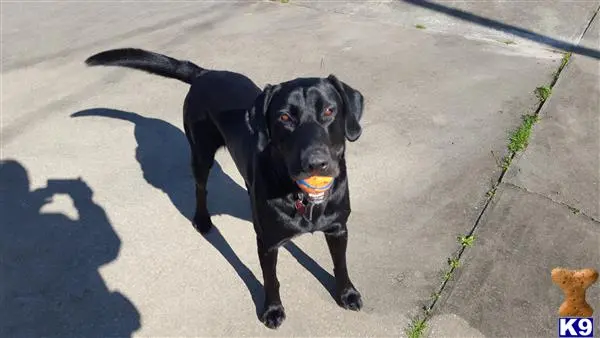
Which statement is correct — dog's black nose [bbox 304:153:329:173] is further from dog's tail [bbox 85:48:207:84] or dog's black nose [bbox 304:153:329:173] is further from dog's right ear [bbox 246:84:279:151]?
dog's tail [bbox 85:48:207:84]

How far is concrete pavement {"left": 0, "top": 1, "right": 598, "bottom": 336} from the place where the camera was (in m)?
3.40

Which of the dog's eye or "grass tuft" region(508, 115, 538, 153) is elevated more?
the dog's eye

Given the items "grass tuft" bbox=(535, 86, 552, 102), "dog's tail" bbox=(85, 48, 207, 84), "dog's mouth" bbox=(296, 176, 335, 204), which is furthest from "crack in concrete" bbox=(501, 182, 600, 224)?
"dog's tail" bbox=(85, 48, 207, 84)

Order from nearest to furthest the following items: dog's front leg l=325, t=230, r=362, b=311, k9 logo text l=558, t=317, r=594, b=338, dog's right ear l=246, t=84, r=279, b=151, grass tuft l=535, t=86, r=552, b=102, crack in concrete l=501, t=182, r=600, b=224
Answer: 1. dog's right ear l=246, t=84, r=279, b=151
2. k9 logo text l=558, t=317, r=594, b=338
3. dog's front leg l=325, t=230, r=362, b=311
4. crack in concrete l=501, t=182, r=600, b=224
5. grass tuft l=535, t=86, r=552, b=102

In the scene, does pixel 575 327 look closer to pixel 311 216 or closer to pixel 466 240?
pixel 466 240

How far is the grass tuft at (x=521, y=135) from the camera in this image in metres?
4.50

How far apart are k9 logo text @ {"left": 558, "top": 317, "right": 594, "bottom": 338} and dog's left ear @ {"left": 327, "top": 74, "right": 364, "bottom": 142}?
1.70m

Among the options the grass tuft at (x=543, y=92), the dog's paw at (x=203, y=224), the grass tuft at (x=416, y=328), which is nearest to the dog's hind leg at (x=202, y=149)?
the dog's paw at (x=203, y=224)

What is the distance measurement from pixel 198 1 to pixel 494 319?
6250mm

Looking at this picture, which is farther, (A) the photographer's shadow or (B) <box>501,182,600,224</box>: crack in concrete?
(B) <box>501,182,600,224</box>: crack in concrete

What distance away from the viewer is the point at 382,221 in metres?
3.92

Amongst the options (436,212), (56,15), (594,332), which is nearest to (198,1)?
(56,15)

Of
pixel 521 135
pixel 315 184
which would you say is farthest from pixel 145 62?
pixel 521 135

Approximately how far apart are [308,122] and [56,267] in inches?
87.4
